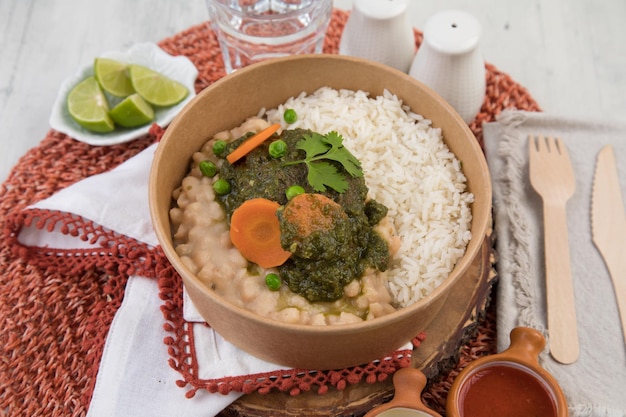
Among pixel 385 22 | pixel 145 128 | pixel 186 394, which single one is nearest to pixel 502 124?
pixel 385 22

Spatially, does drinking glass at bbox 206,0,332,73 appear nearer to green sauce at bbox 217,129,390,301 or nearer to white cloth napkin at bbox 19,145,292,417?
green sauce at bbox 217,129,390,301

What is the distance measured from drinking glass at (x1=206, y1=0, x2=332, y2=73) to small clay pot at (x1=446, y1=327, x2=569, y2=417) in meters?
2.37

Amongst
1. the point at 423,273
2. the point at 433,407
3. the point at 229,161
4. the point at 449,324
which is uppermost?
the point at 229,161

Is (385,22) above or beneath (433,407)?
above

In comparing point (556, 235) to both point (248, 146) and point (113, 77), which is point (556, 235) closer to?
point (248, 146)

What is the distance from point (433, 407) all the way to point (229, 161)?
1.56 m

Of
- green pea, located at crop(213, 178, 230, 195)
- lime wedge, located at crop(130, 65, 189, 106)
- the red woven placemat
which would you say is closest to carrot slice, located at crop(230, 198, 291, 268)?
green pea, located at crop(213, 178, 230, 195)

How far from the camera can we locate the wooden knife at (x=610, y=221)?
11.9ft

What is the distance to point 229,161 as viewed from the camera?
343 centimetres

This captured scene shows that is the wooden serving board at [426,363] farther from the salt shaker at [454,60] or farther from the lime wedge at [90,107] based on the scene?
the lime wedge at [90,107]

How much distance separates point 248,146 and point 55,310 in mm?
1317

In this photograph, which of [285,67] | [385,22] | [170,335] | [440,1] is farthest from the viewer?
[440,1]

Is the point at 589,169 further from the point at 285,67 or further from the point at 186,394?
the point at 186,394

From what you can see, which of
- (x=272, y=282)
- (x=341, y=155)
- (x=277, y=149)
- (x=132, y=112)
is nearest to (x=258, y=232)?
(x=272, y=282)
